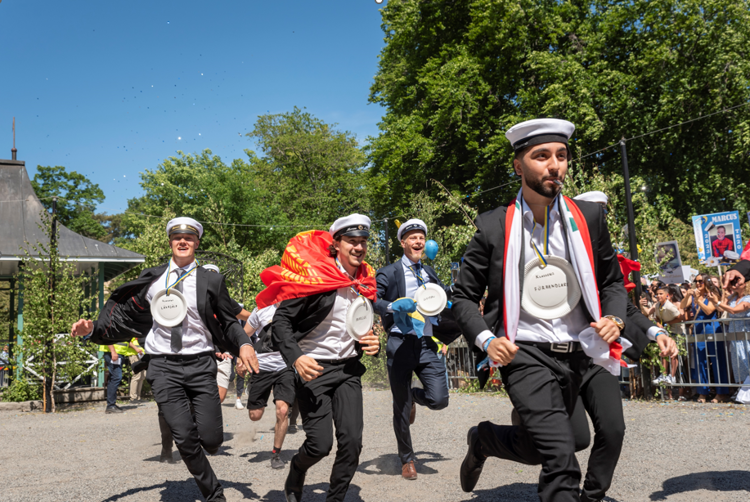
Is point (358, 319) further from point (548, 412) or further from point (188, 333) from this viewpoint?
point (548, 412)

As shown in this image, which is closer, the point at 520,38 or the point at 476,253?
the point at 476,253

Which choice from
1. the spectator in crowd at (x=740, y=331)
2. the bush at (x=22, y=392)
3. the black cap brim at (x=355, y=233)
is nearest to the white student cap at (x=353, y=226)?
the black cap brim at (x=355, y=233)

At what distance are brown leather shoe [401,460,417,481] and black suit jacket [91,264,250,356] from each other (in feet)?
6.40

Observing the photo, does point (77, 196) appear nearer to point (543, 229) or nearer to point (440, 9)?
point (440, 9)

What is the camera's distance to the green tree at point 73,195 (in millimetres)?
52031

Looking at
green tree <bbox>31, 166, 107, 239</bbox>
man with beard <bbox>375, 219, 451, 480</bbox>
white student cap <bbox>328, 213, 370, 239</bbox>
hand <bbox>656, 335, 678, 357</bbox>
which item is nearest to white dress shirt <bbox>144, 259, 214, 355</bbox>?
white student cap <bbox>328, 213, 370, 239</bbox>

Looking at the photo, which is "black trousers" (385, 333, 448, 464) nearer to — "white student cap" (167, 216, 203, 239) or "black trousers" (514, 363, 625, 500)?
"white student cap" (167, 216, 203, 239)

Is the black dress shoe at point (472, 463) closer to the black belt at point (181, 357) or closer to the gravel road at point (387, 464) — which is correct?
the gravel road at point (387, 464)

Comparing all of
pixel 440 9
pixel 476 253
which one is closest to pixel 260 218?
pixel 440 9

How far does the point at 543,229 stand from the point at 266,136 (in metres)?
43.9

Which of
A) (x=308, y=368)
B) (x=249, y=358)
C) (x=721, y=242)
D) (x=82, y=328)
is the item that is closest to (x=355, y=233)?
(x=308, y=368)

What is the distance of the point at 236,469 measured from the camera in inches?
269

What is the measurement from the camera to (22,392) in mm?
15094

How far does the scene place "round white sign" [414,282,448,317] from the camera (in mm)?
5793
